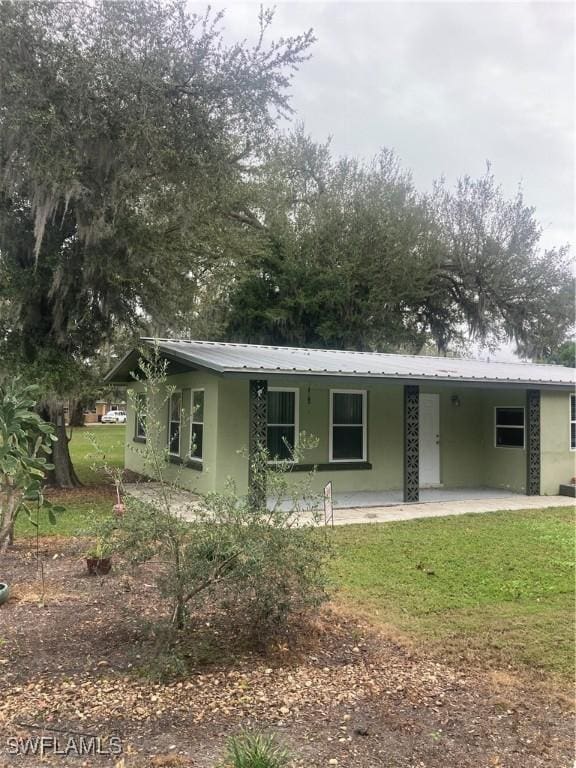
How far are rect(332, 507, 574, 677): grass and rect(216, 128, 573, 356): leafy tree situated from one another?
13954 mm

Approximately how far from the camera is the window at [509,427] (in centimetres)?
1255

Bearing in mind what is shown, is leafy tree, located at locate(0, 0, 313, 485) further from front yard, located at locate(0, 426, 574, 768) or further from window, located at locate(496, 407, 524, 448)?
window, located at locate(496, 407, 524, 448)

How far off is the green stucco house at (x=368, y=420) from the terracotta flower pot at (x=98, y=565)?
12.6 feet

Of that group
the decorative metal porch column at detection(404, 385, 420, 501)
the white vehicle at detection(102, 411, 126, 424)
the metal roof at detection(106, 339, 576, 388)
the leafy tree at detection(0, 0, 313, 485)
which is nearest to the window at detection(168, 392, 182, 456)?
the metal roof at detection(106, 339, 576, 388)

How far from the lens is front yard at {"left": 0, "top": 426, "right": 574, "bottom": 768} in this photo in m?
→ 2.90

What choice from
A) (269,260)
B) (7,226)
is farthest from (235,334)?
(7,226)

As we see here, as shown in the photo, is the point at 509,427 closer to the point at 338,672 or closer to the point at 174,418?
the point at 174,418

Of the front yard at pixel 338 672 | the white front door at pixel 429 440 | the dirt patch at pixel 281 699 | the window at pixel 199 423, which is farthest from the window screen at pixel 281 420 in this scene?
the dirt patch at pixel 281 699

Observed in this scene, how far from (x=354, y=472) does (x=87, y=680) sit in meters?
8.58

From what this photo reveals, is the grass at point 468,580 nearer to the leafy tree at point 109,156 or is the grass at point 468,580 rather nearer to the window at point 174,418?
the window at point 174,418

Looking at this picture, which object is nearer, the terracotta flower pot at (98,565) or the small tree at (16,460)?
the small tree at (16,460)

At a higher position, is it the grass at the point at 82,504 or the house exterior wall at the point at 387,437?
the house exterior wall at the point at 387,437

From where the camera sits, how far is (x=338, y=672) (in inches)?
145

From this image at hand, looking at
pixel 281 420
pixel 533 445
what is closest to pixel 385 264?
pixel 533 445
